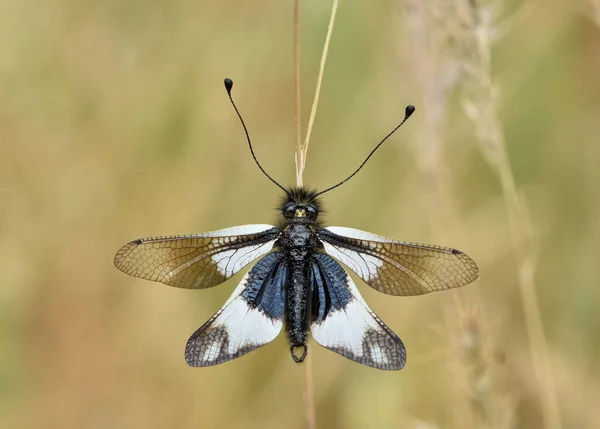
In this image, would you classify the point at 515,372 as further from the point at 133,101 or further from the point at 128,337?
the point at 133,101

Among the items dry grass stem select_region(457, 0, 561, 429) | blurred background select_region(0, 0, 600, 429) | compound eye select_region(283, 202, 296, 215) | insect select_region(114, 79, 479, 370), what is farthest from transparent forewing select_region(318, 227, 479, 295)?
blurred background select_region(0, 0, 600, 429)

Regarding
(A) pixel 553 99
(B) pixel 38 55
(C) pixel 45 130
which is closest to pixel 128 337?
(C) pixel 45 130

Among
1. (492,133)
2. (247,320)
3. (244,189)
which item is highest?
(244,189)

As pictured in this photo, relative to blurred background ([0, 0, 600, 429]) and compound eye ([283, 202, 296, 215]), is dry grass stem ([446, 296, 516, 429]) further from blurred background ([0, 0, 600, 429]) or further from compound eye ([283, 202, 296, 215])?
blurred background ([0, 0, 600, 429])

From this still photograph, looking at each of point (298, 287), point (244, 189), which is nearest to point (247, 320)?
point (298, 287)

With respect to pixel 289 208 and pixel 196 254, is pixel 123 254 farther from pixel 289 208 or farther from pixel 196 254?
pixel 289 208

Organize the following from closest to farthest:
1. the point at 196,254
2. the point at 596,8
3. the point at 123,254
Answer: the point at 123,254 → the point at 196,254 → the point at 596,8

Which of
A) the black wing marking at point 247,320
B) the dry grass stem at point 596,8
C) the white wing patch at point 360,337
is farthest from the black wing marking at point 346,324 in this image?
the dry grass stem at point 596,8
